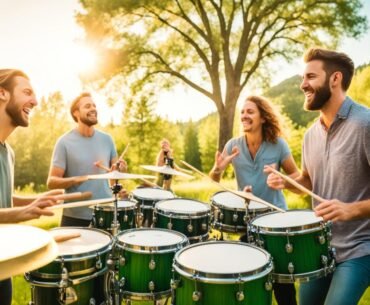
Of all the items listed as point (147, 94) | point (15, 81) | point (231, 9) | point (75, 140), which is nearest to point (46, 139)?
point (147, 94)

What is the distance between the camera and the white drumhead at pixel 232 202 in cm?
425

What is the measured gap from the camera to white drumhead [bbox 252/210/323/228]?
10.4 ft

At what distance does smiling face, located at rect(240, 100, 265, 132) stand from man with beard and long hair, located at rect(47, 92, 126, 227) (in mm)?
1650

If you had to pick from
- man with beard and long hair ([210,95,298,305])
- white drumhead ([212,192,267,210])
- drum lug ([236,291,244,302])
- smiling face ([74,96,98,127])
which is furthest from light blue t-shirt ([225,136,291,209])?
drum lug ([236,291,244,302])

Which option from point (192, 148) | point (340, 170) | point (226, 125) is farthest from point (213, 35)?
point (192, 148)

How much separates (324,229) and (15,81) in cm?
283

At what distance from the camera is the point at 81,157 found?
5070mm

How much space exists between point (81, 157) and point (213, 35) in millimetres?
12206

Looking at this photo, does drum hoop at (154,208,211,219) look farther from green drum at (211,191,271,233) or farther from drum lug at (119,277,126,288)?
drum lug at (119,277,126,288)

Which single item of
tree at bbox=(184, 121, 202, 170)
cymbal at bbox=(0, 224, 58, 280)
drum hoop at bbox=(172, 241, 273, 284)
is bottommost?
tree at bbox=(184, 121, 202, 170)

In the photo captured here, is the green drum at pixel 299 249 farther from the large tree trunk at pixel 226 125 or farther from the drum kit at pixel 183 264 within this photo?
the large tree trunk at pixel 226 125

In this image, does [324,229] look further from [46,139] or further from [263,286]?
[46,139]

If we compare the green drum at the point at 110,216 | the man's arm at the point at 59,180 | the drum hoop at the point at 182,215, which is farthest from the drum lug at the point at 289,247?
the man's arm at the point at 59,180

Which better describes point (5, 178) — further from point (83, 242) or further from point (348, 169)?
point (348, 169)
